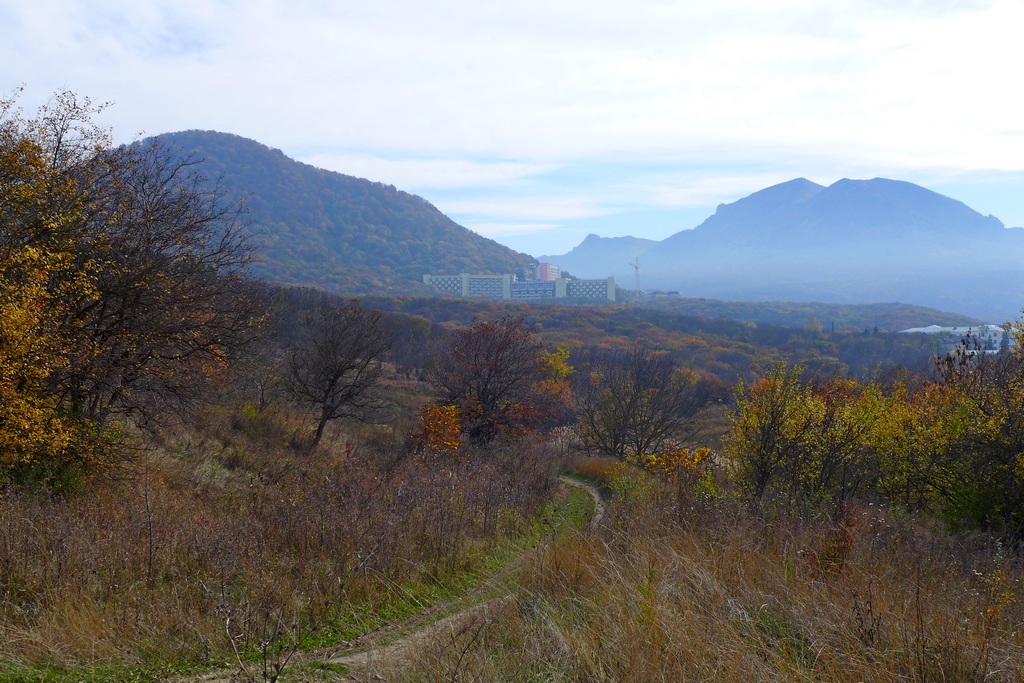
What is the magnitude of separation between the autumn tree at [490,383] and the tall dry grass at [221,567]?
16987 mm

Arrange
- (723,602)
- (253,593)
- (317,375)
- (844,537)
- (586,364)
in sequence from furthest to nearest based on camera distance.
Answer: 1. (586,364)
2. (317,375)
3. (844,537)
4. (253,593)
5. (723,602)

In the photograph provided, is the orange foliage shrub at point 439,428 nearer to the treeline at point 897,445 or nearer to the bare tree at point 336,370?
the bare tree at point 336,370

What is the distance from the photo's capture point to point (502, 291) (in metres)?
194

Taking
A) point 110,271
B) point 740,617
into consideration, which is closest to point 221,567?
point 740,617

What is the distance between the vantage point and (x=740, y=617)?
4.76 m

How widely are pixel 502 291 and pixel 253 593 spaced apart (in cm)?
18945

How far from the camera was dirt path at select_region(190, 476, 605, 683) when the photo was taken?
14.9 feet

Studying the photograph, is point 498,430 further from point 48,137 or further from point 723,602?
point 723,602

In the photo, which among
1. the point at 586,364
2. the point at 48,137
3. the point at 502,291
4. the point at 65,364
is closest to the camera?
the point at 65,364

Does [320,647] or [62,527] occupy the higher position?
[62,527]

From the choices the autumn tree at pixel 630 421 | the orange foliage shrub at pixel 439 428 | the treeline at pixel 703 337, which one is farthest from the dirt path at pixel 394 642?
the treeline at pixel 703 337

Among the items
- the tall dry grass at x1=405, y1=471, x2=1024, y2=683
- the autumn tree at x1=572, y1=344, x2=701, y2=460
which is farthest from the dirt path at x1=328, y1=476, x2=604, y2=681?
the autumn tree at x1=572, y1=344, x2=701, y2=460

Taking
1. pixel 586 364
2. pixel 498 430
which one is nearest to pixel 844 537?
pixel 498 430

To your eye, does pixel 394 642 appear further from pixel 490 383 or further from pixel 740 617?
pixel 490 383
